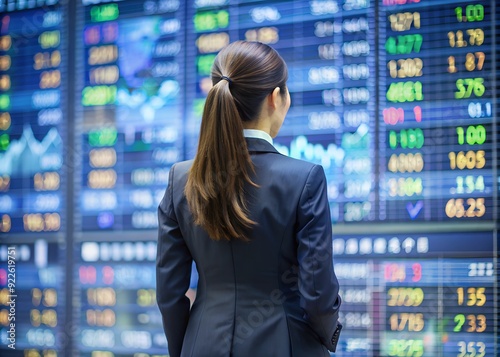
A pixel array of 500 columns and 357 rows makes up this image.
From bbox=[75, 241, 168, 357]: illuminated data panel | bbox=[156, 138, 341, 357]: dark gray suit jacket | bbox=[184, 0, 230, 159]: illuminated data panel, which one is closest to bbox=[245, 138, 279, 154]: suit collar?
bbox=[156, 138, 341, 357]: dark gray suit jacket

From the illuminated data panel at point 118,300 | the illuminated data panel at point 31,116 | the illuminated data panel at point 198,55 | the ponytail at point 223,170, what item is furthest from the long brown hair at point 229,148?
the illuminated data panel at point 31,116

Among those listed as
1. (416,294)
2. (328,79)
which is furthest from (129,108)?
(416,294)

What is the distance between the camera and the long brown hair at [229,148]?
4.45 ft

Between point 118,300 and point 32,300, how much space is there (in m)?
0.40

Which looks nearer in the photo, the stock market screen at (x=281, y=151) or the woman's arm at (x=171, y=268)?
the woman's arm at (x=171, y=268)

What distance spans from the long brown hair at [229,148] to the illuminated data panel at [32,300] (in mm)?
1715

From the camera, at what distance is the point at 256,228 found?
53.4 inches

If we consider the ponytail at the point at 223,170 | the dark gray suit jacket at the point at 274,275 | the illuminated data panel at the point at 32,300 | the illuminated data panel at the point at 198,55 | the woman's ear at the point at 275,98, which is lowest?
the illuminated data panel at the point at 32,300

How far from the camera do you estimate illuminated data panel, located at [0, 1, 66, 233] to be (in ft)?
9.70

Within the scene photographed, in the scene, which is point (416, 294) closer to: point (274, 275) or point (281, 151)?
point (281, 151)

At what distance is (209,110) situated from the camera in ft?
4.52

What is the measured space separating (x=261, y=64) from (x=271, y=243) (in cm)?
32

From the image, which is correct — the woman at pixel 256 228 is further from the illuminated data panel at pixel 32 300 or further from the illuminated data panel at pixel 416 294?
the illuminated data panel at pixel 32 300

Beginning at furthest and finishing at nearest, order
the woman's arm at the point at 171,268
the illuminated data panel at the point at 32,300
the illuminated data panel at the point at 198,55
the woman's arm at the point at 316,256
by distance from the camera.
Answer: the illuminated data panel at the point at 32,300, the illuminated data panel at the point at 198,55, the woman's arm at the point at 171,268, the woman's arm at the point at 316,256
